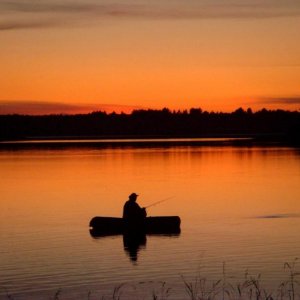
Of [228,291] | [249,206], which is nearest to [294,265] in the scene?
[228,291]

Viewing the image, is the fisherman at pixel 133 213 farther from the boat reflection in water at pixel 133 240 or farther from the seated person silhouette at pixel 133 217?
the boat reflection in water at pixel 133 240

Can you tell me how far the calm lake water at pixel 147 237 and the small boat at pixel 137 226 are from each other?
60 centimetres

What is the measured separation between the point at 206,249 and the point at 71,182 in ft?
107

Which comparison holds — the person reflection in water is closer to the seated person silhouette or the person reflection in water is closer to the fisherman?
the seated person silhouette

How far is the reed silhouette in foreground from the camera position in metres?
18.7

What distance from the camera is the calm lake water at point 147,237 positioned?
70.3 feet

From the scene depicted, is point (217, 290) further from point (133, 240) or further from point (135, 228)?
point (135, 228)

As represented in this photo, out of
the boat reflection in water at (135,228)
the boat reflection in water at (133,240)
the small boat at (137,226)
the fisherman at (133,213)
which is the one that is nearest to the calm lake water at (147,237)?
the boat reflection in water at (133,240)

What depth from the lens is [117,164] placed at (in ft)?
270

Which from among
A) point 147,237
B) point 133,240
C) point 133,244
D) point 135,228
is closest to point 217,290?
point 133,244

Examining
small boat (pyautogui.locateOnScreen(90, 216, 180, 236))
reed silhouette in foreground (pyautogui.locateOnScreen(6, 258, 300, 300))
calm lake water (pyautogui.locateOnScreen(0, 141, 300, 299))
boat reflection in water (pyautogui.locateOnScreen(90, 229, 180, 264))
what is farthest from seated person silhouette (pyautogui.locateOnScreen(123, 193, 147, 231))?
reed silhouette in foreground (pyautogui.locateOnScreen(6, 258, 300, 300))

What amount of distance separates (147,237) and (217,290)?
33.5 feet

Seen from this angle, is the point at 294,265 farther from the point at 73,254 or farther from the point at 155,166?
the point at 155,166

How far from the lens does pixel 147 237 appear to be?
29.8m
